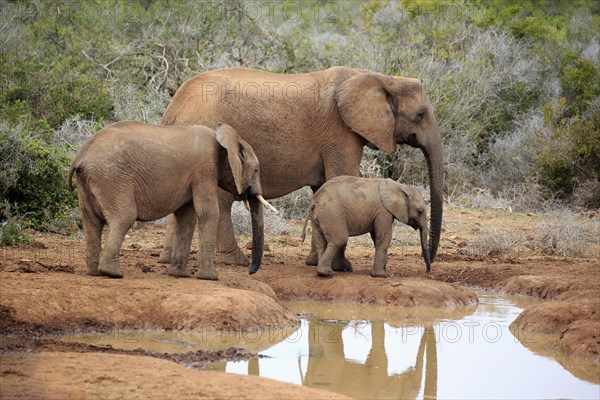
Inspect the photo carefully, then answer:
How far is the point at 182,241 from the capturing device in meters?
10.8

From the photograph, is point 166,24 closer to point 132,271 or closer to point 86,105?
point 86,105

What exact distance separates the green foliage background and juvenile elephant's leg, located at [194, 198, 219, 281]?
423 cm

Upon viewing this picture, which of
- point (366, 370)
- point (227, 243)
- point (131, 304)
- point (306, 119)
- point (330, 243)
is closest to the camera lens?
point (366, 370)

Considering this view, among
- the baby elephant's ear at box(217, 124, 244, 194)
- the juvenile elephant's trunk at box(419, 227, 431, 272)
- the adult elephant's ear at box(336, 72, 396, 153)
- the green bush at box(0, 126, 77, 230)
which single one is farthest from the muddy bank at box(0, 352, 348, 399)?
the green bush at box(0, 126, 77, 230)

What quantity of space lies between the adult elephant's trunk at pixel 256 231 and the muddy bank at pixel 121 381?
3.49 metres

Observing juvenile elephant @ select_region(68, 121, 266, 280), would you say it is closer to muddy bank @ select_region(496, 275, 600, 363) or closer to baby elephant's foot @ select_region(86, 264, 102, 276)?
baby elephant's foot @ select_region(86, 264, 102, 276)

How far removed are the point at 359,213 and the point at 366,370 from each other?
3.14 m

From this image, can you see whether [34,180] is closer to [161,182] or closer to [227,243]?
[227,243]

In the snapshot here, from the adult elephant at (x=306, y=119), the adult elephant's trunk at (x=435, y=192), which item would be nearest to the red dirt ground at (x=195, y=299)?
the adult elephant's trunk at (x=435, y=192)

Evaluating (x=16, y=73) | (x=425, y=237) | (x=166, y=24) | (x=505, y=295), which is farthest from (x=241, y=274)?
(x=166, y=24)

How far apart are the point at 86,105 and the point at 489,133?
8739mm

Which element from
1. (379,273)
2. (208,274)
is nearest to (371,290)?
(379,273)

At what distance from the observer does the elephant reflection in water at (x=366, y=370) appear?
8.05 metres

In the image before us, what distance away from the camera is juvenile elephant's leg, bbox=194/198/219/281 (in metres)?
10.5
